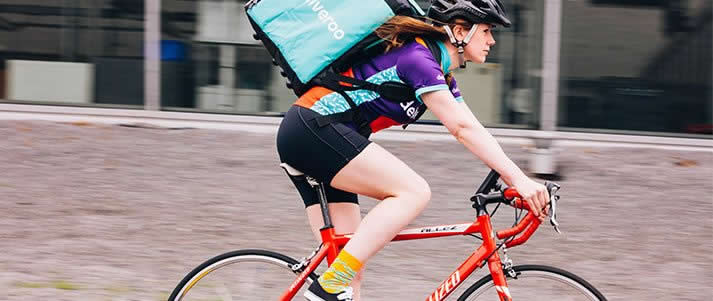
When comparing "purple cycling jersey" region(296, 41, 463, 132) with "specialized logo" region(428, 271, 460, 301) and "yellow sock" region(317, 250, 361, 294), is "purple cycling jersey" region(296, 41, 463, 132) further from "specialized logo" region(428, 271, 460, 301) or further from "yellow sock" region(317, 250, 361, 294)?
"specialized logo" region(428, 271, 460, 301)

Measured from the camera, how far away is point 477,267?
3.86 metres

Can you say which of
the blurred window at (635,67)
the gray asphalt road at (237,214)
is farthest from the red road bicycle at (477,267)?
the blurred window at (635,67)

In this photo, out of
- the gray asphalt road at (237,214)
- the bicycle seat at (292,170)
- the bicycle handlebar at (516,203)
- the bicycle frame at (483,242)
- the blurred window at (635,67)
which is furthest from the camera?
the blurred window at (635,67)

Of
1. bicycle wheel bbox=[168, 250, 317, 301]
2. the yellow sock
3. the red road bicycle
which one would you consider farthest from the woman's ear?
bicycle wheel bbox=[168, 250, 317, 301]

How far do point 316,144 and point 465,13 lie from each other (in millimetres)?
681

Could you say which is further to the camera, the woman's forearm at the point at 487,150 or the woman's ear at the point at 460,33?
the woman's ear at the point at 460,33

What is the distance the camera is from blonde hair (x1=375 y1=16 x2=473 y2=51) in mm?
3699

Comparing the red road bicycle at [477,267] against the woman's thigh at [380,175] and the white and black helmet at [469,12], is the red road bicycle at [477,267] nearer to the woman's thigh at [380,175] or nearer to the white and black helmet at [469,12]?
the woman's thigh at [380,175]

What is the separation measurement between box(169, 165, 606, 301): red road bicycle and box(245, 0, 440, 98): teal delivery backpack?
0.38 metres

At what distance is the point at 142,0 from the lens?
951 centimetres

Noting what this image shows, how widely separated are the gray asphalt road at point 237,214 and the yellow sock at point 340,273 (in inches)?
71.5

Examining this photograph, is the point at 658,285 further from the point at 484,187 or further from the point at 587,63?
the point at 587,63

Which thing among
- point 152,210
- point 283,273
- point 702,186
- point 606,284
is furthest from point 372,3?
point 702,186

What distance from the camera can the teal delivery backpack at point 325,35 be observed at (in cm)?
374
